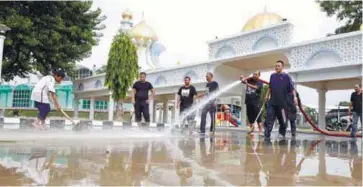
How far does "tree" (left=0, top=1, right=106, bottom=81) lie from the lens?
17734 millimetres

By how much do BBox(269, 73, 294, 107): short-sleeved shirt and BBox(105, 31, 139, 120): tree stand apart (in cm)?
1692

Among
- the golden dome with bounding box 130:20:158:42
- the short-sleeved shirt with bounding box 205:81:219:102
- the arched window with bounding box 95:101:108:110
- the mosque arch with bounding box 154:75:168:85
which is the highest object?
the golden dome with bounding box 130:20:158:42

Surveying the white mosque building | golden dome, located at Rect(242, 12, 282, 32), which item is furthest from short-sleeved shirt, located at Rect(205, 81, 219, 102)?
golden dome, located at Rect(242, 12, 282, 32)

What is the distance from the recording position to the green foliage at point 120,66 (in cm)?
2269

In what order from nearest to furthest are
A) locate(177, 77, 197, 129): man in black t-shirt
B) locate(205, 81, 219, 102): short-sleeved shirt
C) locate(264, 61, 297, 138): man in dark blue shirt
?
locate(264, 61, 297, 138): man in dark blue shirt
locate(205, 81, 219, 102): short-sleeved shirt
locate(177, 77, 197, 129): man in black t-shirt

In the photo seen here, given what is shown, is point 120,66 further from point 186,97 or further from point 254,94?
point 254,94

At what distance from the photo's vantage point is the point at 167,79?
72.7ft

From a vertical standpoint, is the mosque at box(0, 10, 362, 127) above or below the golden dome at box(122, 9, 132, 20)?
below

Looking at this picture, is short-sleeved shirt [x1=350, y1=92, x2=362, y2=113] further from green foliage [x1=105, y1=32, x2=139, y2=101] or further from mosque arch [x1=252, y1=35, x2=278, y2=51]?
green foliage [x1=105, y1=32, x2=139, y2=101]

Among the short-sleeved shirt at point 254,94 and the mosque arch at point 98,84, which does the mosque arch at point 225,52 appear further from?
the mosque arch at point 98,84

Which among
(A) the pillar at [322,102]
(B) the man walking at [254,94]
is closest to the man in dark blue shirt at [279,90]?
(B) the man walking at [254,94]

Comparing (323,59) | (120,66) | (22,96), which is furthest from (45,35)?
(22,96)

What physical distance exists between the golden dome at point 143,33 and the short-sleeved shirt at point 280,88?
30.2 m

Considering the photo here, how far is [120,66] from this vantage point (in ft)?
74.5
